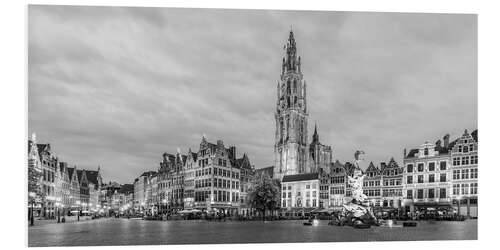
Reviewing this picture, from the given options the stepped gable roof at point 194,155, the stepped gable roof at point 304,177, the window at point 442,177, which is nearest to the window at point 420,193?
the window at point 442,177

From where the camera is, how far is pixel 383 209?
34438 millimetres

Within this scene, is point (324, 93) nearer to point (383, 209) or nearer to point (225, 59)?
point (225, 59)

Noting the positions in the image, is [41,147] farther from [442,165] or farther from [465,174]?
[442,165]

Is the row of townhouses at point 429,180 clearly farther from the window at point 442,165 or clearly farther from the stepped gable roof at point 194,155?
the stepped gable roof at point 194,155

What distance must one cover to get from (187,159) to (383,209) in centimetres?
2259

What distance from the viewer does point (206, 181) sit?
46.4 m

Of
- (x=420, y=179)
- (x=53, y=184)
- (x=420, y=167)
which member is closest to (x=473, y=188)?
(x=420, y=179)

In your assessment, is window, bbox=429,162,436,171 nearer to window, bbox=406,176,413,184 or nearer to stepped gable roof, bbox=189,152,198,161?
window, bbox=406,176,413,184

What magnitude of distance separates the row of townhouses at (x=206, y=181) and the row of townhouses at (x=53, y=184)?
25.4ft

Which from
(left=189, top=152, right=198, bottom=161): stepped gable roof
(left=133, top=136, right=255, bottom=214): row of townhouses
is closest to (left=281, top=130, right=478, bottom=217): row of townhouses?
(left=133, top=136, right=255, bottom=214): row of townhouses

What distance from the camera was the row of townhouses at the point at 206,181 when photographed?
45.7m

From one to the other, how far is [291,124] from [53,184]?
45829 millimetres

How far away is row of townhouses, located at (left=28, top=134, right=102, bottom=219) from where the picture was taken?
20188 millimetres
